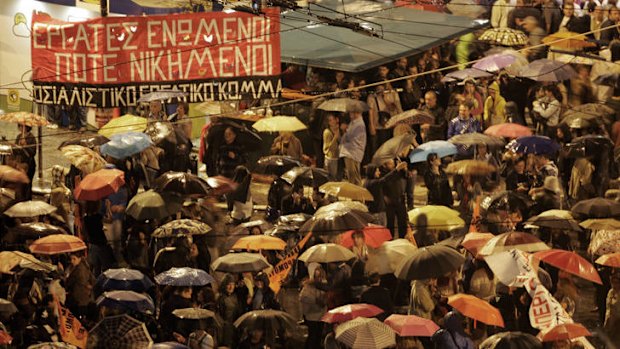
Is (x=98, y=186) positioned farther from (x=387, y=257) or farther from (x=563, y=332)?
(x=563, y=332)

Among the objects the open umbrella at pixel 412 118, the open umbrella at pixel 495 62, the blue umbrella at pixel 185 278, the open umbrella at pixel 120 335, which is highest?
the open umbrella at pixel 495 62

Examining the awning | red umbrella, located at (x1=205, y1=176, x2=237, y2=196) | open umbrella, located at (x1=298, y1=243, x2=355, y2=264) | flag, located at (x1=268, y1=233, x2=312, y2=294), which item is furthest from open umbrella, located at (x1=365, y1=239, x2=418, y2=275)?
the awning

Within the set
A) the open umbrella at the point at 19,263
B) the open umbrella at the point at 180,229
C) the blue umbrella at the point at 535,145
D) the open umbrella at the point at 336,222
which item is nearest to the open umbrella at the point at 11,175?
the open umbrella at the point at 19,263

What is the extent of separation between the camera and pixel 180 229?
2584cm

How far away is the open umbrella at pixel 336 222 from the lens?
25156 millimetres

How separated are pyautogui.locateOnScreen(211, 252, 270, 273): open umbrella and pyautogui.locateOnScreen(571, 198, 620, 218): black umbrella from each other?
468 cm

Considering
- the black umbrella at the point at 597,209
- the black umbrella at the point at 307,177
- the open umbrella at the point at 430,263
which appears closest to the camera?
the open umbrella at the point at 430,263

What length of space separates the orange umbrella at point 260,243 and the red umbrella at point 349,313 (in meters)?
2.29

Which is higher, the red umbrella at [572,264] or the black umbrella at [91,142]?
the black umbrella at [91,142]

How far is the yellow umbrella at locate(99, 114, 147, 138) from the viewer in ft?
97.0

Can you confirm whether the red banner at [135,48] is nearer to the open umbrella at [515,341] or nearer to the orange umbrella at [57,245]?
the orange umbrella at [57,245]

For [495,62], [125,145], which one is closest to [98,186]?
[125,145]

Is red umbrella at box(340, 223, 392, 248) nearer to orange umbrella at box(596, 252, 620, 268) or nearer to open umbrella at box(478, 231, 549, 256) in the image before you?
open umbrella at box(478, 231, 549, 256)

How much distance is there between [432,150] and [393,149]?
0.64m
